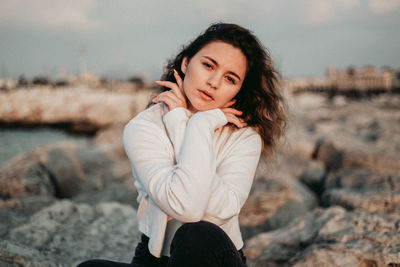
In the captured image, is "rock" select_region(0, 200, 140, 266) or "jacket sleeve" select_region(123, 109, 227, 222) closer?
"jacket sleeve" select_region(123, 109, 227, 222)

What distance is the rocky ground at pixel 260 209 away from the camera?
6.54 ft

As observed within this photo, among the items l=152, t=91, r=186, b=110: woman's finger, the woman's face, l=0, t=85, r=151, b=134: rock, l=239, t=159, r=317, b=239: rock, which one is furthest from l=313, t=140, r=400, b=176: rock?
l=0, t=85, r=151, b=134: rock

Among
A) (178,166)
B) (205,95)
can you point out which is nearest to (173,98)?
(205,95)

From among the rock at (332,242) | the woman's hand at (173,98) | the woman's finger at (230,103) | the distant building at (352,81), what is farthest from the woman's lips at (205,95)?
the distant building at (352,81)

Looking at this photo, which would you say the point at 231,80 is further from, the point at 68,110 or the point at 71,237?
the point at 68,110

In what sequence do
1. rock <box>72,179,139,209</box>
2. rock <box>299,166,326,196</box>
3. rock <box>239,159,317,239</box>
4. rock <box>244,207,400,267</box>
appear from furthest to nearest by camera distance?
rock <box>299,166,326,196</box> < rock <box>72,179,139,209</box> < rock <box>239,159,317,239</box> < rock <box>244,207,400,267</box>

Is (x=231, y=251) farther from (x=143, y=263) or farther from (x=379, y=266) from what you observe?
(x=379, y=266)

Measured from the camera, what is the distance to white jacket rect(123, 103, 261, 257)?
49.4 inches

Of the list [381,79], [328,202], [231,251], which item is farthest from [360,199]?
[381,79]

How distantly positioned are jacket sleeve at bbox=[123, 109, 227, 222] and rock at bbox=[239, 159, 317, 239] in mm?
2052

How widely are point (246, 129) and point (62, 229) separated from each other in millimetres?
1919

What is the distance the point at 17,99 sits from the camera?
23406 millimetres

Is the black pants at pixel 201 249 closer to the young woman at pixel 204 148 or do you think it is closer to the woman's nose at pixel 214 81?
the young woman at pixel 204 148

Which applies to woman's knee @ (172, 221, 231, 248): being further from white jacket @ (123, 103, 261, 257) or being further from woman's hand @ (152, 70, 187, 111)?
woman's hand @ (152, 70, 187, 111)
